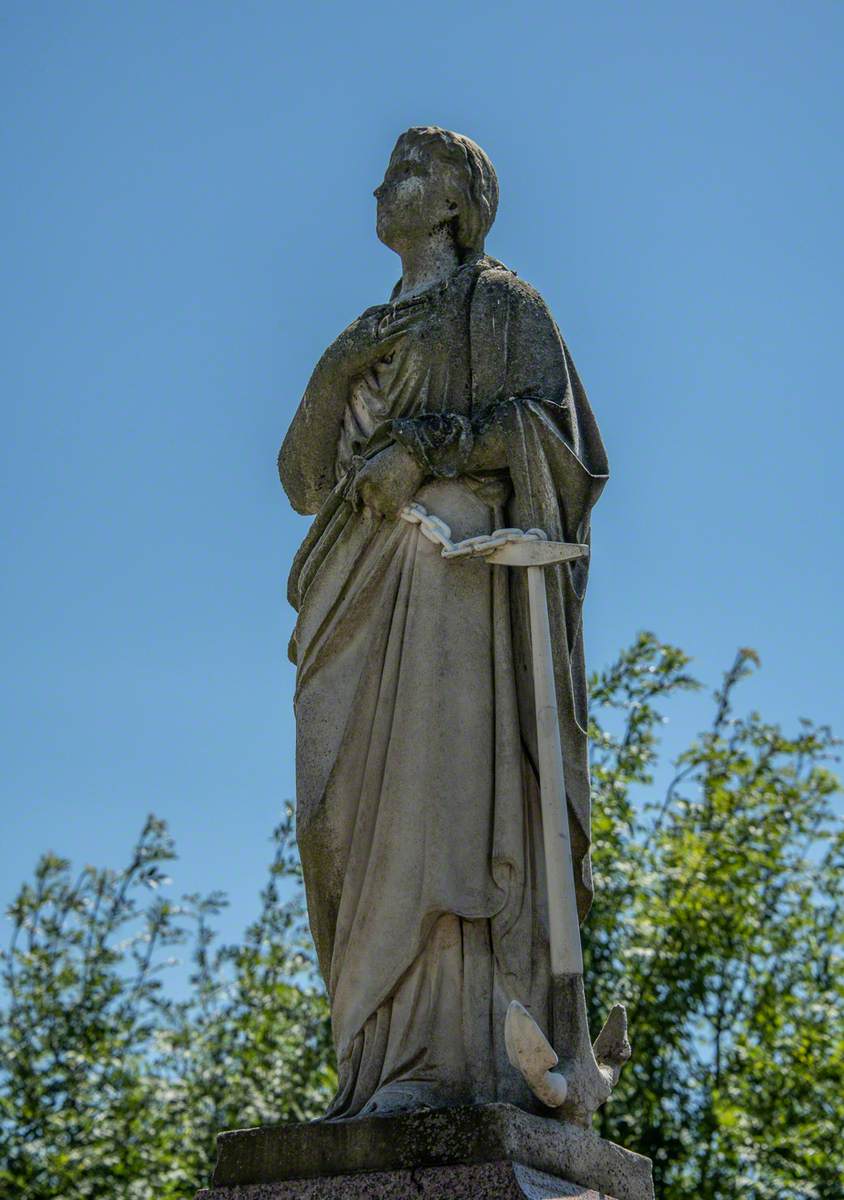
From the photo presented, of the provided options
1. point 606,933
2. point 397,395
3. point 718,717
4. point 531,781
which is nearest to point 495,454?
point 397,395

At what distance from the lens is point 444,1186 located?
528cm

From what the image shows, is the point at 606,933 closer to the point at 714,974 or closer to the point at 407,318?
the point at 714,974

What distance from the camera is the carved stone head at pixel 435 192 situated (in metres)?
7.54

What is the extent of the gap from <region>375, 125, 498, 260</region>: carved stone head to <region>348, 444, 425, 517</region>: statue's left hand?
→ 3.98ft

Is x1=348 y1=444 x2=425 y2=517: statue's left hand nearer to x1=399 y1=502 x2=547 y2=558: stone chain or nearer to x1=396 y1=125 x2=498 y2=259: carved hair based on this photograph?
x1=399 y1=502 x2=547 y2=558: stone chain

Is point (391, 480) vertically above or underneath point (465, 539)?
above

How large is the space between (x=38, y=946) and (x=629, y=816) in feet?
18.6

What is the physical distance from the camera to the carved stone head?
297 inches

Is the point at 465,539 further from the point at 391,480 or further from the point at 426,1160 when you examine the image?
the point at 426,1160

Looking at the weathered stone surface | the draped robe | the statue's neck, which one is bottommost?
the weathered stone surface

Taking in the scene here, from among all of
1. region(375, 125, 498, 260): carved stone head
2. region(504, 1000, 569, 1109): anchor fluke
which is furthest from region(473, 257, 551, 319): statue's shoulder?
region(504, 1000, 569, 1109): anchor fluke

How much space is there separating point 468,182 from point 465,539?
1.85 meters

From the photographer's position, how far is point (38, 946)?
15.7m

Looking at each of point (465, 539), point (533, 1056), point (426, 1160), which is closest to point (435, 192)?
point (465, 539)
